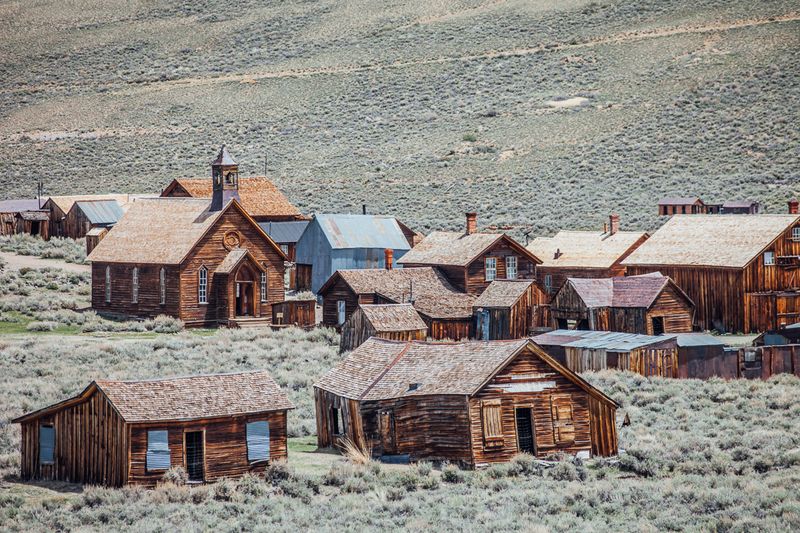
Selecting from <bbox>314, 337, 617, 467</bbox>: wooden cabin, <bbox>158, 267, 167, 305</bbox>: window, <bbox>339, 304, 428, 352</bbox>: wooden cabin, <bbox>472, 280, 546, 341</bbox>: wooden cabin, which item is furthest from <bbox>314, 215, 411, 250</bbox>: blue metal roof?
<bbox>314, 337, 617, 467</bbox>: wooden cabin

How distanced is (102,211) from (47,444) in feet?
179

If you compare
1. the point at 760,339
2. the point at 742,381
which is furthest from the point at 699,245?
the point at 742,381

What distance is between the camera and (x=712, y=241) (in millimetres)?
55750

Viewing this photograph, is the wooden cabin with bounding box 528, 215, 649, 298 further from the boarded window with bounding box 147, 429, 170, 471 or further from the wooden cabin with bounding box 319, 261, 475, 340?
the boarded window with bounding box 147, 429, 170, 471

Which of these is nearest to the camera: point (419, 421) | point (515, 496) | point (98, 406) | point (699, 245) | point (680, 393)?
→ point (515, 496)

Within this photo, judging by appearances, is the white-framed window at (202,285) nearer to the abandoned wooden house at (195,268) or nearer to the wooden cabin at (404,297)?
the abandoned wooden house at (195,268)

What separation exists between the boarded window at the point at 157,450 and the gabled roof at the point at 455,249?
28231mm

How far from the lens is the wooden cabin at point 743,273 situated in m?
53.3

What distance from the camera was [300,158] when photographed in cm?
10969

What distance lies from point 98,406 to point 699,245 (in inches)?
1316

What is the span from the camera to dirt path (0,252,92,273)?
66.9 m

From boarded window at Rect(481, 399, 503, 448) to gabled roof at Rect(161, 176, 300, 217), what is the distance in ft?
146

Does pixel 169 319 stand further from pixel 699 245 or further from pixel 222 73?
pixel 222 73

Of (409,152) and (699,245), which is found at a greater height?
(409,152)
